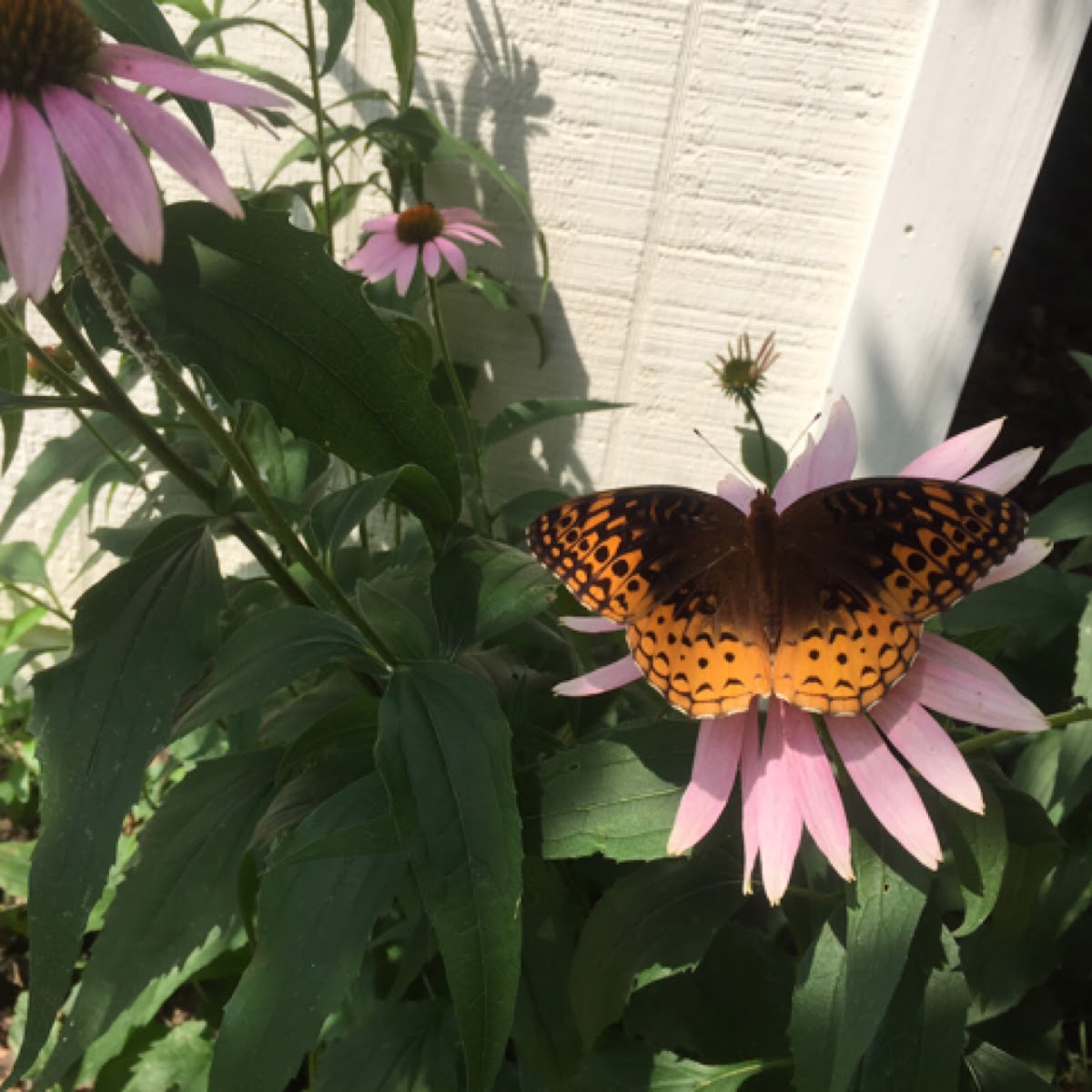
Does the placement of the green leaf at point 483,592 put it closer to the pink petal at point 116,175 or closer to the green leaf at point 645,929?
the green leaf at point 645,929

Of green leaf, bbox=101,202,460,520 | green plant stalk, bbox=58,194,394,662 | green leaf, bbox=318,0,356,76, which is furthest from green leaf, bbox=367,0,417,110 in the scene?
green plant stalk, bbox=58,194,394,662

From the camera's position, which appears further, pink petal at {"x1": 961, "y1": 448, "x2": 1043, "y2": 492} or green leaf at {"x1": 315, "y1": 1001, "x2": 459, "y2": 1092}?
green leaf at {"x1": 315, "y1": 1001, "x2": 459, "y2": 1092}

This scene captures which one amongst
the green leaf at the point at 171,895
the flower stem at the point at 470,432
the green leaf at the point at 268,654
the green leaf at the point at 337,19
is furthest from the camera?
the flower stem at the point at 470,432

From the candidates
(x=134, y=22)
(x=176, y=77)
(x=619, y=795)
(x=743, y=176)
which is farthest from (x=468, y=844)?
(x=743, y=176)

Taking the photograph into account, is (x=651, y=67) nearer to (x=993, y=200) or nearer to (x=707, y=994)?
(x=993, y=200)

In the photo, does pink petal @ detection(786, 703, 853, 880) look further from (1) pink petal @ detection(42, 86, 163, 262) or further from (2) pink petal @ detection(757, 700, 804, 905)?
(1) pink petal @ detection(42, 86, 163, 262)

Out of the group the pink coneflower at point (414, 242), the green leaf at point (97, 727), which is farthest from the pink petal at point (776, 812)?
the pink coneflower at point (414, 242)
